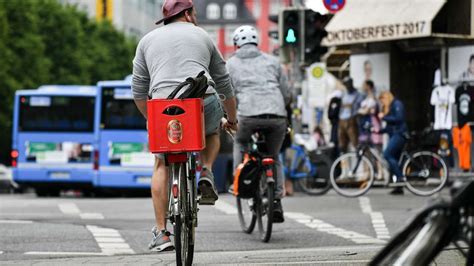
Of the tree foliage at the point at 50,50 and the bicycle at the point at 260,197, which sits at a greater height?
the tree foliage at the point at 50,50

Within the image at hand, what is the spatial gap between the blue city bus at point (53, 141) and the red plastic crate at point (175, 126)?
78.4ft

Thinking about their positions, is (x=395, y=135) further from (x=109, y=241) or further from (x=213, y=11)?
(x=213, y=11)

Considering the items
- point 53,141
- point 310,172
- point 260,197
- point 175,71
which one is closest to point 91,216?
point 260,197

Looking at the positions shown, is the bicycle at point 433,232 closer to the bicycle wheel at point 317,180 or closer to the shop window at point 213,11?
the bicycle wheel at point 317,180

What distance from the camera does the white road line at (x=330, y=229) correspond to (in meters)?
11.7

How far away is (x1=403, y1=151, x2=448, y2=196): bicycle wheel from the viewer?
2064 centimetres

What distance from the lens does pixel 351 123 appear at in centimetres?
2612

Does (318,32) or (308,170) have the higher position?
(318,32)

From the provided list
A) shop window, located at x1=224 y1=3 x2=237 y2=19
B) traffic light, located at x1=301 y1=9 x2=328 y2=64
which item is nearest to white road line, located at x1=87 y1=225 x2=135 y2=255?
traffic light, located at x1=301 y1=9 x2=328 y2=64

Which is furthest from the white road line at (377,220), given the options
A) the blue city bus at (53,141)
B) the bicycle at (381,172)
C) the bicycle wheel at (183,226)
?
the blue city bus at (53,141)

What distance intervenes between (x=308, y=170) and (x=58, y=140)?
10469mm

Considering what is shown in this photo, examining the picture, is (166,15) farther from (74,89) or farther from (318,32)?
(74,89)

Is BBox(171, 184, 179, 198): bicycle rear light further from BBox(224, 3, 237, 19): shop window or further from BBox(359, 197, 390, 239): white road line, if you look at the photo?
BBox(224, 3, 237, 19): shop window

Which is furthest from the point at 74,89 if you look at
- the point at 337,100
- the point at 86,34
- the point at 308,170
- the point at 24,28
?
the point at 86,34
